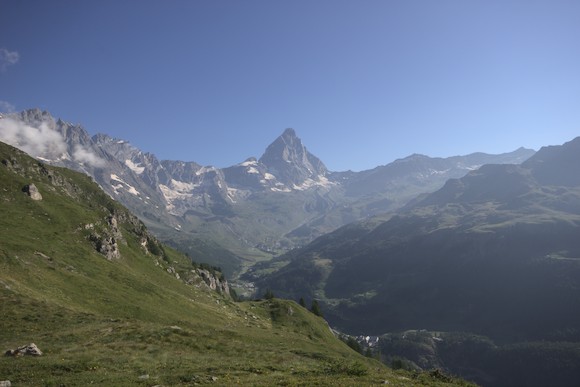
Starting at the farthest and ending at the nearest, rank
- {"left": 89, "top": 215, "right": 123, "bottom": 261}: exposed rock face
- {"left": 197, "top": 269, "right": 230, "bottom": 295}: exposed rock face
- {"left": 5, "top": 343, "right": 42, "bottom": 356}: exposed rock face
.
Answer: {"left": 197, "top": 269, "right": 230, "bottom": 295}: exposed rock face → {"left": 89, "top": 215, "right": 123, "bottom": 261}: exposed rock face → {"left": 5, "top": 343, "right": 42, "bottom": 356}: exposed rock face

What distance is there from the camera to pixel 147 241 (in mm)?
156250

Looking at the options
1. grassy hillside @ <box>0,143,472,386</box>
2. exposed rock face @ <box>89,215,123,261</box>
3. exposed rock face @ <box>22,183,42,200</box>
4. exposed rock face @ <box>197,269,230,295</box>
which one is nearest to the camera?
grassy hillside @ <box>0,143,472,386</box>

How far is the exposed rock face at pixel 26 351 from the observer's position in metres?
32.1

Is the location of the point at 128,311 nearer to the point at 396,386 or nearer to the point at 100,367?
the point at 100,367

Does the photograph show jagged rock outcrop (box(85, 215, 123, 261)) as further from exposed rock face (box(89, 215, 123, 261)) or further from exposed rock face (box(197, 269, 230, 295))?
exposed rock face (box(197, 269, 230, 295))

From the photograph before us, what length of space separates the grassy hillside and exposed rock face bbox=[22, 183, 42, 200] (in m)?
1.52

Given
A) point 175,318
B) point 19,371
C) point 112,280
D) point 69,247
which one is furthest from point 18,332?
point 69,247

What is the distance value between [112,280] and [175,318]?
19.0 meters

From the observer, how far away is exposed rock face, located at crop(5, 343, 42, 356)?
32.1 m

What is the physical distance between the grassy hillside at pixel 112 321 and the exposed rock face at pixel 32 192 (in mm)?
1521

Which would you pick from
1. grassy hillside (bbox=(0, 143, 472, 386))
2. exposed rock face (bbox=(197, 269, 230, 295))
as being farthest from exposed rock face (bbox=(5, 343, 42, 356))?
exposed rock face (bbox=(197, 269, 230, 295))

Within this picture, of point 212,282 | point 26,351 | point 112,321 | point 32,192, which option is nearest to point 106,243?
point 32,192

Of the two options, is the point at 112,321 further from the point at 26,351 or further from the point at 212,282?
the point at 212,282

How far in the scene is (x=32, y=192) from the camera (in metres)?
100
